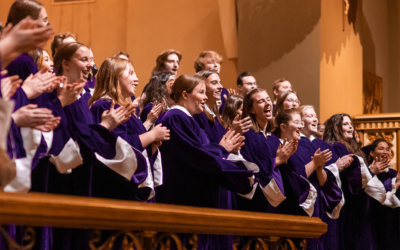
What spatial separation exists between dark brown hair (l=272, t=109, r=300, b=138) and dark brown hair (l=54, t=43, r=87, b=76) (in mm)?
2301

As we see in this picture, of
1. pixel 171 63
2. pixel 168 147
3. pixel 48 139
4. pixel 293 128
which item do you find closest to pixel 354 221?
pixel 293 128

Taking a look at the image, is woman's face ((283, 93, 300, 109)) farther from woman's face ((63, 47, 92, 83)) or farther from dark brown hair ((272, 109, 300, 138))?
woman's face ((63, 47, 92, 83))

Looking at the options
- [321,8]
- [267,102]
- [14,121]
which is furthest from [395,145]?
[14,121]

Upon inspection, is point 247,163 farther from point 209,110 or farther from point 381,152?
point 381,152

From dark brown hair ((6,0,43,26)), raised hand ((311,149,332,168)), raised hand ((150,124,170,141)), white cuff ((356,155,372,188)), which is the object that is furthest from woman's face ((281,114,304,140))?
dark brown hair ((6,0,43,26))

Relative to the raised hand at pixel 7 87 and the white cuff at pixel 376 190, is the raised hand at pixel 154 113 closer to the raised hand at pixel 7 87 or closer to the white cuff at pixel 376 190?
the raised hand at pixel 7 87

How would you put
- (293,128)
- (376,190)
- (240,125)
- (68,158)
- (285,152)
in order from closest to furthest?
(68,158)
(240,125)
(285,152)
(293,128)
(376,190)

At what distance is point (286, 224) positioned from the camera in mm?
2299

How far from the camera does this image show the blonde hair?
3.51m

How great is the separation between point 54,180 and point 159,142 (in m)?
0.83

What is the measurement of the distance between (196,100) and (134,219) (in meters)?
2.34

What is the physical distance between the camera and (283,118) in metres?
4.96

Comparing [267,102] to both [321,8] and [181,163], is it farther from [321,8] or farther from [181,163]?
[321,8]

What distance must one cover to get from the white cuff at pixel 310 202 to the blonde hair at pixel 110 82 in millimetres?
1969
